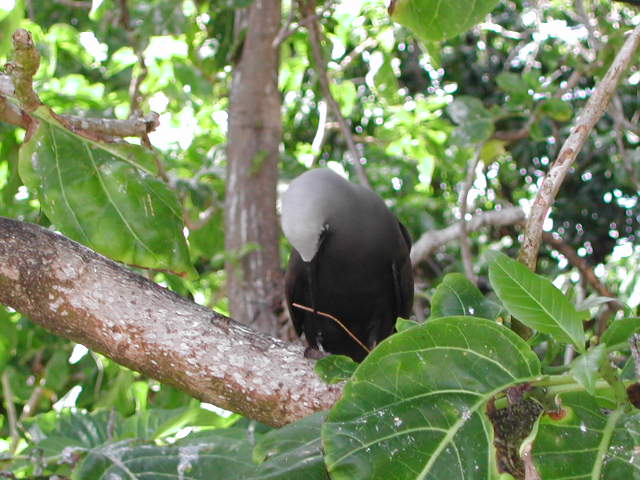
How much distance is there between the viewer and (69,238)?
3.82 feet

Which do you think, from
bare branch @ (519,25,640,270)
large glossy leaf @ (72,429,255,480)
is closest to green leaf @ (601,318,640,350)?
bare branch @ (519,25,640,270)

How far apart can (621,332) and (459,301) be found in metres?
0.23

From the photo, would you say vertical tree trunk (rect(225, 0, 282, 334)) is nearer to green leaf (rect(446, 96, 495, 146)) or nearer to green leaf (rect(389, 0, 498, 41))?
green leaf (rect(446, 96, 495, 146))

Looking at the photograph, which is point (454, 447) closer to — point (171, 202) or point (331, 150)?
point (171, 202)

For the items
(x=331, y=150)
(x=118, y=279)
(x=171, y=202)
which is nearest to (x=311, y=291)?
(x=171, y=202)

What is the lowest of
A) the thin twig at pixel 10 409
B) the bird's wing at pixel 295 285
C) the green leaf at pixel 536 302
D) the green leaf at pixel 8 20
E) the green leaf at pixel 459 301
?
the thin twig at pixel 10 409

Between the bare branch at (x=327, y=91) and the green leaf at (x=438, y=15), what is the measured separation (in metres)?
1.25

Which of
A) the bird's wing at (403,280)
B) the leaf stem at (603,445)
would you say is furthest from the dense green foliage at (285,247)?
the bird's wing at (403,280)

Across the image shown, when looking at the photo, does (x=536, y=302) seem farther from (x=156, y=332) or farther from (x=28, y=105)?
(x=28, y=105)

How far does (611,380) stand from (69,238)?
765mm

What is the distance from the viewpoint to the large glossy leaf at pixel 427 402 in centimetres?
76

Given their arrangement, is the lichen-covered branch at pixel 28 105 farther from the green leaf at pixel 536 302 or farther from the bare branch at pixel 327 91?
the bare branch at pixel 327 91

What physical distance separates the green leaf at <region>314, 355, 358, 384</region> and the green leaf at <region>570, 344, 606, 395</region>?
11.4 inches

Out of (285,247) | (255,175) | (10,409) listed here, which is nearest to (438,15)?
(255,175)
